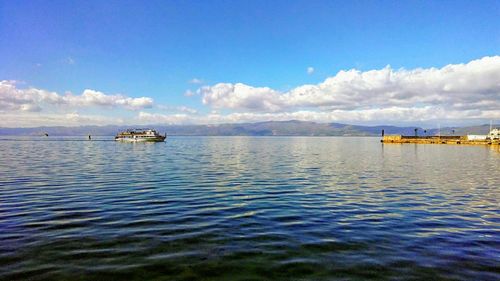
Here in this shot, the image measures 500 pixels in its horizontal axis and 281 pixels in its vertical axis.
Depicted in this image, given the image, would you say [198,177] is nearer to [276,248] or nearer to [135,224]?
[135,224]

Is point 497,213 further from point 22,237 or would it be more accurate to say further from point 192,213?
point 22,237

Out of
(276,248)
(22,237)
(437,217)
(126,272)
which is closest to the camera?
(126,272)

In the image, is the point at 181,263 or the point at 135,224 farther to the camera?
the point at 135,224

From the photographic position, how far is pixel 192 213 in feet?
67.1

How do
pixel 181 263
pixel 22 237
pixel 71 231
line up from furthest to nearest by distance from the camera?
pixel 71 231 < pixel 22 237 < pixel 181 263

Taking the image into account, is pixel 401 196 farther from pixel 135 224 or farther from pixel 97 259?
pixel 97 259

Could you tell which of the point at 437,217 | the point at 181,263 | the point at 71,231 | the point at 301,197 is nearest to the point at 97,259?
the point at 181,263

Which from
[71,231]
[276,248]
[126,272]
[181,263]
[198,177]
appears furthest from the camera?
[198,177]

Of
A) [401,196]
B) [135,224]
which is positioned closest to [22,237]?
[135,224]

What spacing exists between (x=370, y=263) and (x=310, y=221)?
21.9 ft

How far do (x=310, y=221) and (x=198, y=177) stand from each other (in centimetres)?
2247

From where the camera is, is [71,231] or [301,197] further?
[301,197]

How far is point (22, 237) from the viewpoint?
15.1 m

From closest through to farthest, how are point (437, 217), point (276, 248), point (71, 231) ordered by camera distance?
point (276, 248) → point (71, 231) → point (437, 217)
